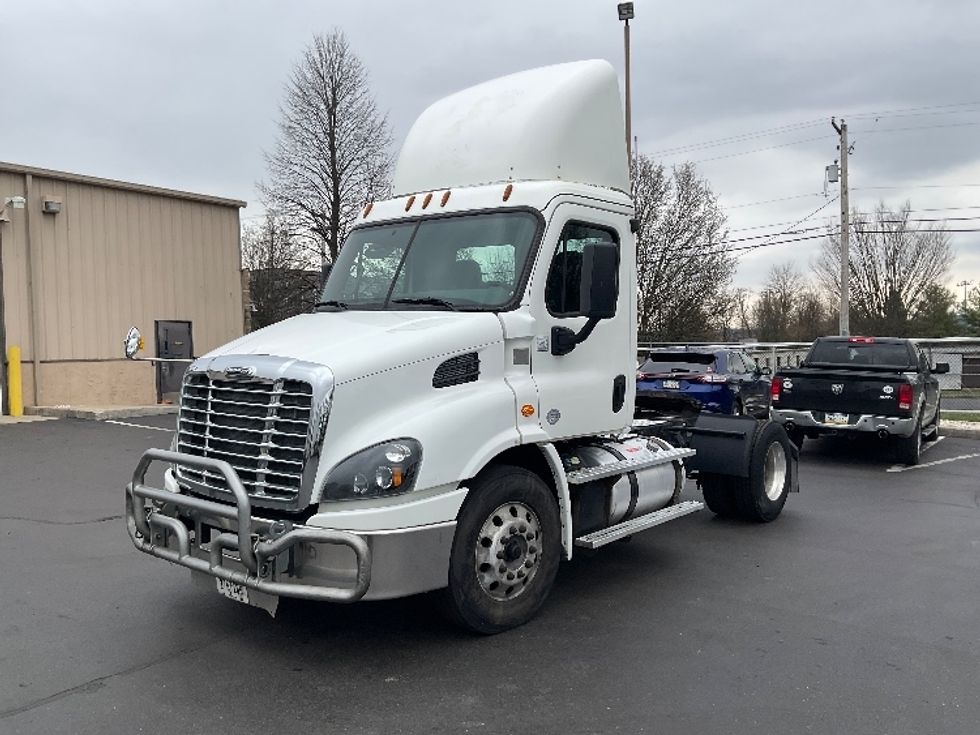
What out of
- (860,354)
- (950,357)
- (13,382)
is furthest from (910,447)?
(13,382)

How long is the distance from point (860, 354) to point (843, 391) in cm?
186

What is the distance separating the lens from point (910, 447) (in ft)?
38.7

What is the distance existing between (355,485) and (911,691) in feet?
9.75

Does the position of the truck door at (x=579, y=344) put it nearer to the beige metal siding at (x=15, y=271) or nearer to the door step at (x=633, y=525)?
the door step at (x=633, y=525)

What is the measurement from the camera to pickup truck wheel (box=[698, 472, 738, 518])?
316 inches

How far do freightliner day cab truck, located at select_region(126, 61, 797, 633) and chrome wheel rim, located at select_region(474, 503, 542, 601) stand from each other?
0.5 inches

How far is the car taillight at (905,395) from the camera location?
11430 mm

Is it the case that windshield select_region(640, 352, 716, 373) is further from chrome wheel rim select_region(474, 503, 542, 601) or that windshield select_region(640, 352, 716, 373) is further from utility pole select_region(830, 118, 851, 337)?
utility pole select_region(830, 118, 851, 337)

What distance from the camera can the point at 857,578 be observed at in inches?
246

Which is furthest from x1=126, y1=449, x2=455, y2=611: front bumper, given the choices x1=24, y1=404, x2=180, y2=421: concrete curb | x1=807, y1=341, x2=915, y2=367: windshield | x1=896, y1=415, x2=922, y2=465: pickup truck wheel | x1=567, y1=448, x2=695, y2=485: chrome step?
x1=24, y1=404, x2=180, y2=421: concrete curb

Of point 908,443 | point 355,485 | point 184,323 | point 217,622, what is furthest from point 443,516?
point 184,323

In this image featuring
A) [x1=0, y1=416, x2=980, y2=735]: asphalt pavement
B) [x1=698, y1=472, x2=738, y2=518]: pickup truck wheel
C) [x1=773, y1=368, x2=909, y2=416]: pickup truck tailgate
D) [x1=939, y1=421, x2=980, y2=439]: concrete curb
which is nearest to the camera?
[x1=0, y1=416, x2=980, y2=735]: asphalt pavement

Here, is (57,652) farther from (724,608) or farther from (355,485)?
(724,608)

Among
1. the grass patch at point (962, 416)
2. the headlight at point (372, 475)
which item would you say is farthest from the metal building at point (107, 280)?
the grass patch at point (962, 416)
